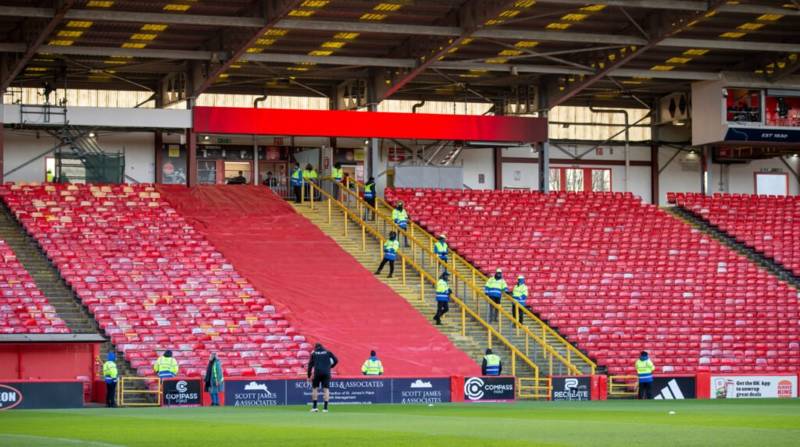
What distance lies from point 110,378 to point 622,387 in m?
12.6

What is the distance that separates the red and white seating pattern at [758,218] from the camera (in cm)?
4434

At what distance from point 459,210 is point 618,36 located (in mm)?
7617

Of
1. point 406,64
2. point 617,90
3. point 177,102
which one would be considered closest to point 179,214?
point 177,102

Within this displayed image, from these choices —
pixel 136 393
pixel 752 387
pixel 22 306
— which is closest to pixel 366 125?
pixel 22 306

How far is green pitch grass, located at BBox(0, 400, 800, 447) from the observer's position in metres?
14.8

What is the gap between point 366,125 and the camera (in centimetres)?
4534

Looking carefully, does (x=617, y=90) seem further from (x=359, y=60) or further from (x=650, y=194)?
(x=359, y=60)

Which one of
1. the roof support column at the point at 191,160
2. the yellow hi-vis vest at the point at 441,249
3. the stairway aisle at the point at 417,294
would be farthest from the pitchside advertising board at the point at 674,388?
the roof support column at the point at 191,160

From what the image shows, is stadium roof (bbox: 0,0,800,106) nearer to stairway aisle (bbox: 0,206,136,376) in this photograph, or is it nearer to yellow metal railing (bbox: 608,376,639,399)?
stairway aisle (bbox: 0,206,136,376)

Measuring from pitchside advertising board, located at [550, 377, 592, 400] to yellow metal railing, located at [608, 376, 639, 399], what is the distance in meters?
1.13

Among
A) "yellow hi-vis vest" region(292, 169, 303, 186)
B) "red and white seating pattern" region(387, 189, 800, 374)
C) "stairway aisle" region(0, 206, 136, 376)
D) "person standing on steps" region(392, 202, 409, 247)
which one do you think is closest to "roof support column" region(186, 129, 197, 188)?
"yellow hi-vis vest" region(292, 169, 303, 186)

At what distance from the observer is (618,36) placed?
41625 mm

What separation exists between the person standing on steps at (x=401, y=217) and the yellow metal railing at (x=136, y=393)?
1278cm

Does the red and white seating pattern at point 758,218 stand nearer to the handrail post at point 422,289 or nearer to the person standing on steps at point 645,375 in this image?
the handrail post at point 422,289
